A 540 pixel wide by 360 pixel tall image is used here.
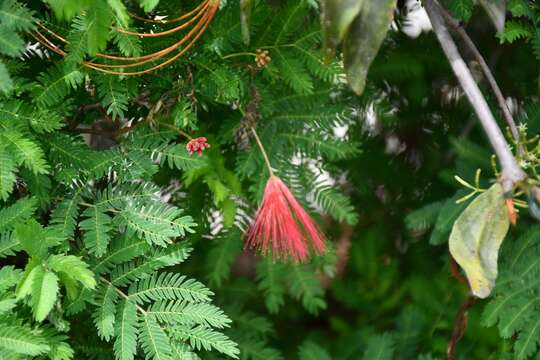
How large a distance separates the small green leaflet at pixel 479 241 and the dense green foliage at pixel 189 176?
0.15 metres

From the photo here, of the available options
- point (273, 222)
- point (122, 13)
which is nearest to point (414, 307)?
point (273, 222)

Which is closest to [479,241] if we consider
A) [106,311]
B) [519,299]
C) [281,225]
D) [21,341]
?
[281,225]

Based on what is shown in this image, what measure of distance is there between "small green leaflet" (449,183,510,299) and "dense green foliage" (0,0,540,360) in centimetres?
15

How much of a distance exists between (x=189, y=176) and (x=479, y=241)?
775mm

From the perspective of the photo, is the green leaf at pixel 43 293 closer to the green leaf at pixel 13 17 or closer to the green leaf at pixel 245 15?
the green leaf at pixel 13 17

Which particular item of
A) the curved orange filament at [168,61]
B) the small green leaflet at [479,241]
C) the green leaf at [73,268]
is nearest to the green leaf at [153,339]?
the green leaf at [73,268]

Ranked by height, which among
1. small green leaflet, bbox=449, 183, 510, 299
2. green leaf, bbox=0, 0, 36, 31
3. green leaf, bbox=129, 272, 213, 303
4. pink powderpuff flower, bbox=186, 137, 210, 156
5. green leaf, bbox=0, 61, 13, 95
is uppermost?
green leaf, bbox=0, 0, 36, 31

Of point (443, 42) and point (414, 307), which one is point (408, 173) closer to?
point (414, 307)

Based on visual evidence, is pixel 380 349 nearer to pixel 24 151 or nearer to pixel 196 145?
pixel 196 145

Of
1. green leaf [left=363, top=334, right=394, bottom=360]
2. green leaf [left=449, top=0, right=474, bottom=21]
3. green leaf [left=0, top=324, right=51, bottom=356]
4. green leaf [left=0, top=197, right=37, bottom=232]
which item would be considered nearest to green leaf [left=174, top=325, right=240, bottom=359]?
green leaf [left=0, top=324, right=51, bottom=356]

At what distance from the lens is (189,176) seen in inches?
75.7

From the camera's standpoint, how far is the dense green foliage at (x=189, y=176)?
61.2 inches

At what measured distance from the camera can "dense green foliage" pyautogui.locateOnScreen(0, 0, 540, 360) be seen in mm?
1554

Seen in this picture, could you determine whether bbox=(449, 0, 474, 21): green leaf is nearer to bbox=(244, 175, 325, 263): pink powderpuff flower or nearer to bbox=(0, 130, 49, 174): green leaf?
bbox=(244, 175, 325, 263): pink powderpuff flower
